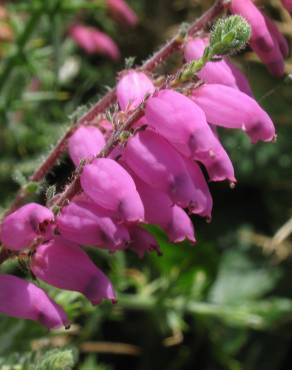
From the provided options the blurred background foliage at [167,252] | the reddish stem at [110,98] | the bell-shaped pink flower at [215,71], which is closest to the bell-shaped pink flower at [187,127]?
the bell-shaped pink flower at [215,71]

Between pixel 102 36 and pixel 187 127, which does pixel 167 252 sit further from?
pixel 187 127

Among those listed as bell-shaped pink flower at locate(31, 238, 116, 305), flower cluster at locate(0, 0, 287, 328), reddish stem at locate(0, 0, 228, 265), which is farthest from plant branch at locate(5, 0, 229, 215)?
bell-shaped pink flower at locate(31, 238, 116, 305)

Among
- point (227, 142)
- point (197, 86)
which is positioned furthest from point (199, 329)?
point (197, 86)

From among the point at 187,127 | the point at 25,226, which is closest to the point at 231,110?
the point at 187,127

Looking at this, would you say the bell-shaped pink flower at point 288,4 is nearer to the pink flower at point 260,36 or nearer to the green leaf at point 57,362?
the pink flower at point 260,36

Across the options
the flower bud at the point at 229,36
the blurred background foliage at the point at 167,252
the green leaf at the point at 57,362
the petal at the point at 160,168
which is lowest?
the blurred background foliage at the point at 167,252

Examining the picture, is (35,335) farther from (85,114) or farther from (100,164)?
(100,164)
